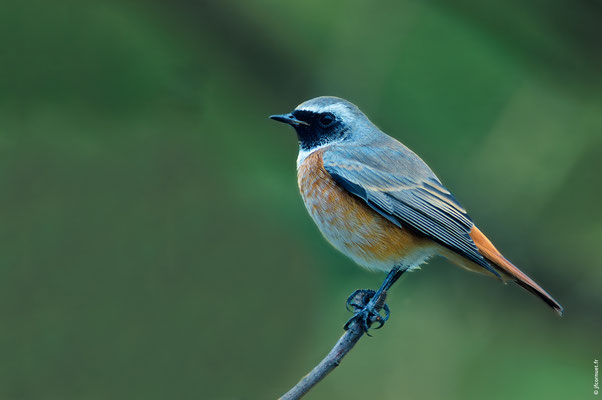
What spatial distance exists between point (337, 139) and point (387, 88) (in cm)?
95

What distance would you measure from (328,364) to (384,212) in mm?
1164

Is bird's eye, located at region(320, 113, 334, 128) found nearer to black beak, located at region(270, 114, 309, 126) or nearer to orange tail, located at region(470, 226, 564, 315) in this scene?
black beak, located at region(270, 114, 309, 126)

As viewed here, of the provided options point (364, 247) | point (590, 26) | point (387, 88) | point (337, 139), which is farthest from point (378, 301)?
point (590, 26)

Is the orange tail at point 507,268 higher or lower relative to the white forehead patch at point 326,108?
lower

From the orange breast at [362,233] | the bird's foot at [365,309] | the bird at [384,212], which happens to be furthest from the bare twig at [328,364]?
the orange breast at [362,233]

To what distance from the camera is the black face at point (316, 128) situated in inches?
143

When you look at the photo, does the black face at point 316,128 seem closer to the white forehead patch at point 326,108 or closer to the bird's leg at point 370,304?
the white forehead patch at point 326,108

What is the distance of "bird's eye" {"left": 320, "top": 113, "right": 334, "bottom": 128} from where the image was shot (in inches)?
143

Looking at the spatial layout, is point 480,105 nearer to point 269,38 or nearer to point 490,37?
point 490,37

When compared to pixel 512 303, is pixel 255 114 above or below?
above

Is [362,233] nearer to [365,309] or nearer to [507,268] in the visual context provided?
[365,309]

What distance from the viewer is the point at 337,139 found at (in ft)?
12.3

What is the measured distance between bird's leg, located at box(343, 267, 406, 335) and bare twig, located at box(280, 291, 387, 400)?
100mm

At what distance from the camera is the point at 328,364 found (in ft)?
7.74
